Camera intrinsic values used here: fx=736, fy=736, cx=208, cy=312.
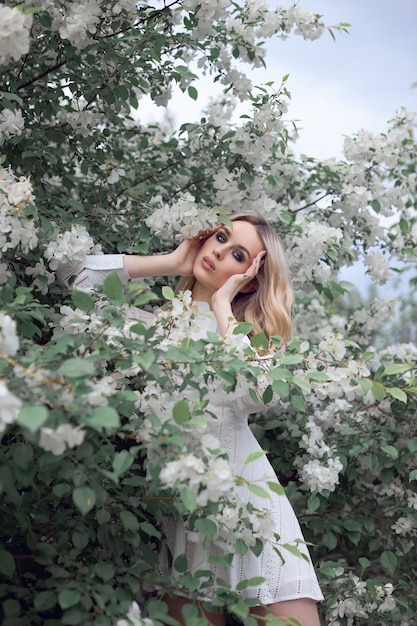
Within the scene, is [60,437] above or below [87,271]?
below

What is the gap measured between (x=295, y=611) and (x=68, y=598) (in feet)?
2.82

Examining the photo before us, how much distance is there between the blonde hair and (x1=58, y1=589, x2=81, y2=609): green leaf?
119 cm

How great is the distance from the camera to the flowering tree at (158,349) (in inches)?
70.6

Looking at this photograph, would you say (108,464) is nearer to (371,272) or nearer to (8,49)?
(8,49)

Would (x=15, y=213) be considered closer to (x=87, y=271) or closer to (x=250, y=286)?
(x=87, y=271)

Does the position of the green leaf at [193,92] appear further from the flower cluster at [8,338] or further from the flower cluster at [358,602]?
the flower cluster at [358,602]

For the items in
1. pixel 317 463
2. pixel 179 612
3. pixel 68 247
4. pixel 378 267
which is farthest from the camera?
pixel 378 267

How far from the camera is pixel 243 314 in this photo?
109 inches

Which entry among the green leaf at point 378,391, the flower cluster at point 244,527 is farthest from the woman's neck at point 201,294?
the flower cluster at point 244,527

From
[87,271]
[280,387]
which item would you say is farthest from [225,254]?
[280,387]

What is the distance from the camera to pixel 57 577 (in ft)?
6.40

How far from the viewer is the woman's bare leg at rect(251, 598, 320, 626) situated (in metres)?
2.32

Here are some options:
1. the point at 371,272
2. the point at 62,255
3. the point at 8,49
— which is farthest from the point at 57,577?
the point at 371,272

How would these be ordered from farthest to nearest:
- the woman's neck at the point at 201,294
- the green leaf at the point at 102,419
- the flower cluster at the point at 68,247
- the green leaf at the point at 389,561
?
the green leaf at the point at 389,561, the woman's neck at the point at 201,294, the flower cluster at the point at 68,247, the green leaf at the point at 102,419
